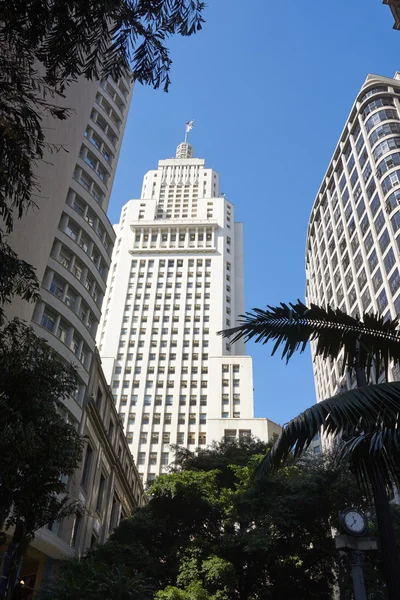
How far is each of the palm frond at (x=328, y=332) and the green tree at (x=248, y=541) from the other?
16663 millimetres

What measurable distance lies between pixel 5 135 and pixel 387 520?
320 inches

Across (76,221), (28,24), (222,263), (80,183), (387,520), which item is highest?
(222,263)

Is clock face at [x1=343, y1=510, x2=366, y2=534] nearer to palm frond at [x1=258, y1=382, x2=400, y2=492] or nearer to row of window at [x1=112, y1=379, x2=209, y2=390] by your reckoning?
palm frond at [x1=258, y1=382, x2=400, y2=492]

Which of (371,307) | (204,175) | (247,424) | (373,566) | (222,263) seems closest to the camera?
(373,566)

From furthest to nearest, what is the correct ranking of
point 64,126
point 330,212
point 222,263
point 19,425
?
point 222,263, point 330,212, point 64,126, point 19,425

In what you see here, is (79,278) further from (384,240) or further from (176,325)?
(176,325)

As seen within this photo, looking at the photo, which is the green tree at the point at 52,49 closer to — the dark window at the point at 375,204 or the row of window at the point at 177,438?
the dark window at the point at 375,204

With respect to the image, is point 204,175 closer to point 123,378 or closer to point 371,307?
point 123,378

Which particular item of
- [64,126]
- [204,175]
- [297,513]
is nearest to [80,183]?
[64,126]

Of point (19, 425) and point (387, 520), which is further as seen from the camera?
point (19, 425)

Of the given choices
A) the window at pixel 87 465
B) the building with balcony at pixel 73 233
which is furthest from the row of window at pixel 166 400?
the window at pixel 87 465

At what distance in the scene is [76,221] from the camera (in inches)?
1425

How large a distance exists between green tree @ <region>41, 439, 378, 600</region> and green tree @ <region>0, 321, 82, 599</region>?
9.64 meters

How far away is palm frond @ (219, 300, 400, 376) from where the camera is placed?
895 cm
